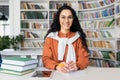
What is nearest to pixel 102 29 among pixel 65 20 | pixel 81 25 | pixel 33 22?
pixel 81 25

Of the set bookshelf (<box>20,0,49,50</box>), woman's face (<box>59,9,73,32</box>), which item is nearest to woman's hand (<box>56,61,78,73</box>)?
woman's face (<box>59,9,73,32</box>)

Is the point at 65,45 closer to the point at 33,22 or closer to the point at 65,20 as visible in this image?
the point at 65,20

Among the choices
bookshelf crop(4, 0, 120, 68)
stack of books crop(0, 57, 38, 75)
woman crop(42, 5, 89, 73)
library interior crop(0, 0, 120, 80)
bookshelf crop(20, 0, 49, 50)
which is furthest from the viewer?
bookshelf crop(20, 0, 49, 50)

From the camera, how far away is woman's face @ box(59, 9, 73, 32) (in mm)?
2164

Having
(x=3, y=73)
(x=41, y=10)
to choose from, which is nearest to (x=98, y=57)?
(x=41, y=10)

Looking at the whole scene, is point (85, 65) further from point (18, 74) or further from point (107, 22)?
point (107, 22)

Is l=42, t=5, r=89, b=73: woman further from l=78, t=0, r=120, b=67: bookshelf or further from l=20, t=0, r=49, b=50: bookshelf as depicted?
l=20, t=0, r=49, b=50: bookshelf

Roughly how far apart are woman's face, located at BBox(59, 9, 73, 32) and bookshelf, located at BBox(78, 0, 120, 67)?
2637mm

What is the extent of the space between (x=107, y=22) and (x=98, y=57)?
3.15 feet

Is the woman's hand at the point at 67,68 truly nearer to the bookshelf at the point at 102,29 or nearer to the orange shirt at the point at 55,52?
the orange shirt at the point at 55,52

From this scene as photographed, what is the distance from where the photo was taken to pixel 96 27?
5.74 meters

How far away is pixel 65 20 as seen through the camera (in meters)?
2.16

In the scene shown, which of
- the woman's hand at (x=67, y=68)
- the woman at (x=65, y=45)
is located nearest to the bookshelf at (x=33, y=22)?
the woman at (x=65, y=45)

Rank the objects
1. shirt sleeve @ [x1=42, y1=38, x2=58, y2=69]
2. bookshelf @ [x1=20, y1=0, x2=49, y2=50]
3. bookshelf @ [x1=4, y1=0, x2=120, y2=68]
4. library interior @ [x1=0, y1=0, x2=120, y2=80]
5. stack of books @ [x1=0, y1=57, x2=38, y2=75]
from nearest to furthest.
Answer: stack of books @ [x1=0, y1=57, x2=38, y2=75], shirt sleeve @ [x1=42, y1=38, x2=58, y2=69], library interior @ [x1=0, y1=0, x2=120, y2=80], bookshelf @ [x1=4, y1=0, x2=120, y2=68], bookshelf @ [x1=20, y1=0, x2=49, y2=50]
